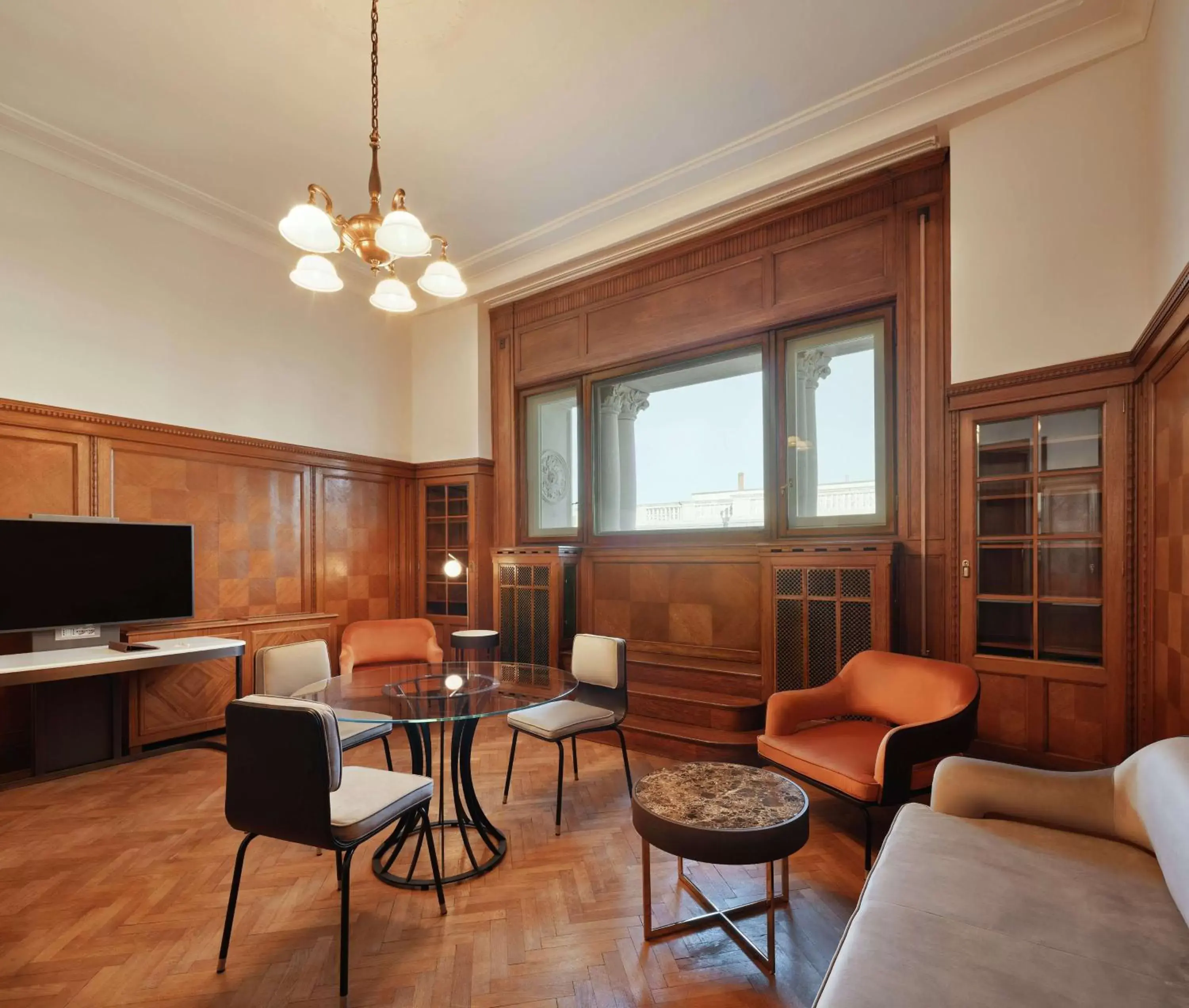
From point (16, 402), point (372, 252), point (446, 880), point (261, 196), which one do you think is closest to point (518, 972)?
point (446, 880)

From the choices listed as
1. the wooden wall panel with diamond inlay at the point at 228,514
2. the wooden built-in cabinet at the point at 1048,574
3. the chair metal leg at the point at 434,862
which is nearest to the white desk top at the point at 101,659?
the wooden wall panel with diamond inlay at the point at 228,514

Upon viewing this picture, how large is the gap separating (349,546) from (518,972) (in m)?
4.35

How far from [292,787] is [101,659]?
2.48m

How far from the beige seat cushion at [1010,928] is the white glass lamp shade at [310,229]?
2.76 m

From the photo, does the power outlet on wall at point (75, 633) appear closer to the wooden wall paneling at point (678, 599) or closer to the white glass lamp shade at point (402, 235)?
the white glass lamp shade at point (402, 235)

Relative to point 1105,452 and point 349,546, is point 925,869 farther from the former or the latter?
point 349,546

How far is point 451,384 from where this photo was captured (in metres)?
6.07

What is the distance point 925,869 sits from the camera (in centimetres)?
172

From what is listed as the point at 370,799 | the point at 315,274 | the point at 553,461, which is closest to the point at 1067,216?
the point at 315,274

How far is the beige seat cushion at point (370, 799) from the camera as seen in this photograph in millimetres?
2004

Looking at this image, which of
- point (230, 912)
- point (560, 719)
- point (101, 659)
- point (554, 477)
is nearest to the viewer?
point (230, 912)

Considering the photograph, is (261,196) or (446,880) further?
(261,196)

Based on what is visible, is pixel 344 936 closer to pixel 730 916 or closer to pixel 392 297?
pixel 730 916

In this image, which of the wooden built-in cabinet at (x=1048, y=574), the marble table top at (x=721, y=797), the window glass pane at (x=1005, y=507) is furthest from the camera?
the window glass pane at (x=1005, y=507)
